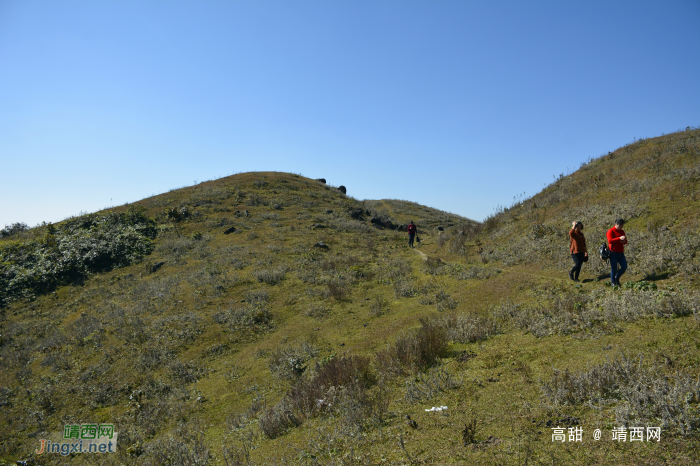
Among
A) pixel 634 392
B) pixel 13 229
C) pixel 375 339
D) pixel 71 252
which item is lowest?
pixel 375 339

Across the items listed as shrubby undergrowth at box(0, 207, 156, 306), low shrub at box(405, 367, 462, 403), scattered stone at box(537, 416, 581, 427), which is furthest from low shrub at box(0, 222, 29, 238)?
scattered stone at box(537, 416, 581, 427)

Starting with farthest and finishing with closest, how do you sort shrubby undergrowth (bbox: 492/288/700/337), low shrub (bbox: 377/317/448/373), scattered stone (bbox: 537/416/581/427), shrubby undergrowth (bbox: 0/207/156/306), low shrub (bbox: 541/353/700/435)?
1. shrubby undergrowth (bbox: 0/207/156/306)
2. low shrub (bbox: 377/317/448/373)
3. shrubby undergrowth (bbox: 492/288/700/337)
4. scattered stone (bbox: 537/416/581/427)
5. low shrub (bbox: 541/353/700/435)

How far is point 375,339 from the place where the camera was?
11148 mm

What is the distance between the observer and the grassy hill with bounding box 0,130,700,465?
5094mm

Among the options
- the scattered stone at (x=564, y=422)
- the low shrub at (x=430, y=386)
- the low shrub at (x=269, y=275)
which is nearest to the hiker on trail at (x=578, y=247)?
the low shrub at (x=430, y=386)

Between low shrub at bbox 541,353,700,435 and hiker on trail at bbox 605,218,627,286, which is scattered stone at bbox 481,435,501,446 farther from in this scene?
hiker on trail at bbox 605,218,627,286

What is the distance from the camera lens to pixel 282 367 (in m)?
10.5

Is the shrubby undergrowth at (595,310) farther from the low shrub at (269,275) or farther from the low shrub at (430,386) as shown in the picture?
the low shrub at (269,275)

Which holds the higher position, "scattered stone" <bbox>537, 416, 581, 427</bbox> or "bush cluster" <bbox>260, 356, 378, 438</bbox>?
"scattered stone" <bbox>537, 416, 581, 427</bbox>

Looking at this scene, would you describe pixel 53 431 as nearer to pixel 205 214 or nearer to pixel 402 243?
pixel 402 243

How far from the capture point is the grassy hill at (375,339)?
201 inches

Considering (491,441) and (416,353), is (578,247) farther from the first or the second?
(491,441)

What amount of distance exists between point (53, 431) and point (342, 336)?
8934 millimetres

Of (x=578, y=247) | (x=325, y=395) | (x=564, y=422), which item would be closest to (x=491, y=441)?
(x=564, y=422)
